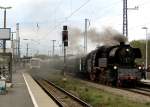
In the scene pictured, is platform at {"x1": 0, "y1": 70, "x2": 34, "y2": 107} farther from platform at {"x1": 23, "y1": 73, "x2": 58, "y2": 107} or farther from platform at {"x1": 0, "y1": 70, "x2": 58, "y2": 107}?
platform at {"x1": 23, "y1": 73, "x2": 58, "y2": 107}

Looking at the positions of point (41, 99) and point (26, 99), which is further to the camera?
point (41, 99)

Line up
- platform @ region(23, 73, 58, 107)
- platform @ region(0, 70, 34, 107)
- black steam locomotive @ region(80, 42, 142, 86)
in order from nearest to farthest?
platform @ region(0, 70, 34, 107), platform @ region(23, 73, 58, 107), black steam locomotive @ region(80, 42, 142, 86)

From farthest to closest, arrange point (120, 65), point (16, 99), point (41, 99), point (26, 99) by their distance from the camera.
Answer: point (120, 65), point (41, 99), point (26, 99), point (16, 99)

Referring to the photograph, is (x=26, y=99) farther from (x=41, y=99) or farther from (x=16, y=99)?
(x=41, y=99)

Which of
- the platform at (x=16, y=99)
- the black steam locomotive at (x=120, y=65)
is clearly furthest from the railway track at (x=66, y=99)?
the black steam locomotive at (x=120, y=65)

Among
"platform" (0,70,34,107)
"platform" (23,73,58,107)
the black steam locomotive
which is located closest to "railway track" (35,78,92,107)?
"platform" (23,73,58,107)

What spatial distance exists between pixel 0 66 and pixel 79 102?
1778 centimetres

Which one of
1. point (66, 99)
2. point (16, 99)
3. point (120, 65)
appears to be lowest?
point (66, 99)

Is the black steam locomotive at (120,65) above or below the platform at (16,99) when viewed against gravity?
above

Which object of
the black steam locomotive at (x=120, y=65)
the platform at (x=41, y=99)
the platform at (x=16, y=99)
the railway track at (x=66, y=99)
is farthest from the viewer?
the black steam locomotive at (x=120, y=65)

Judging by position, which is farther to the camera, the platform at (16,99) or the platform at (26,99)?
the platform at (26,99)

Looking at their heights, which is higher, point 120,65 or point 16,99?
point 120,65

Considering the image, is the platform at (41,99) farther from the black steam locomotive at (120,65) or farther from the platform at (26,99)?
the black steam locomotive at (120,65)

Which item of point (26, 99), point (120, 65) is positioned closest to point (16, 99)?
point (26, 99)
